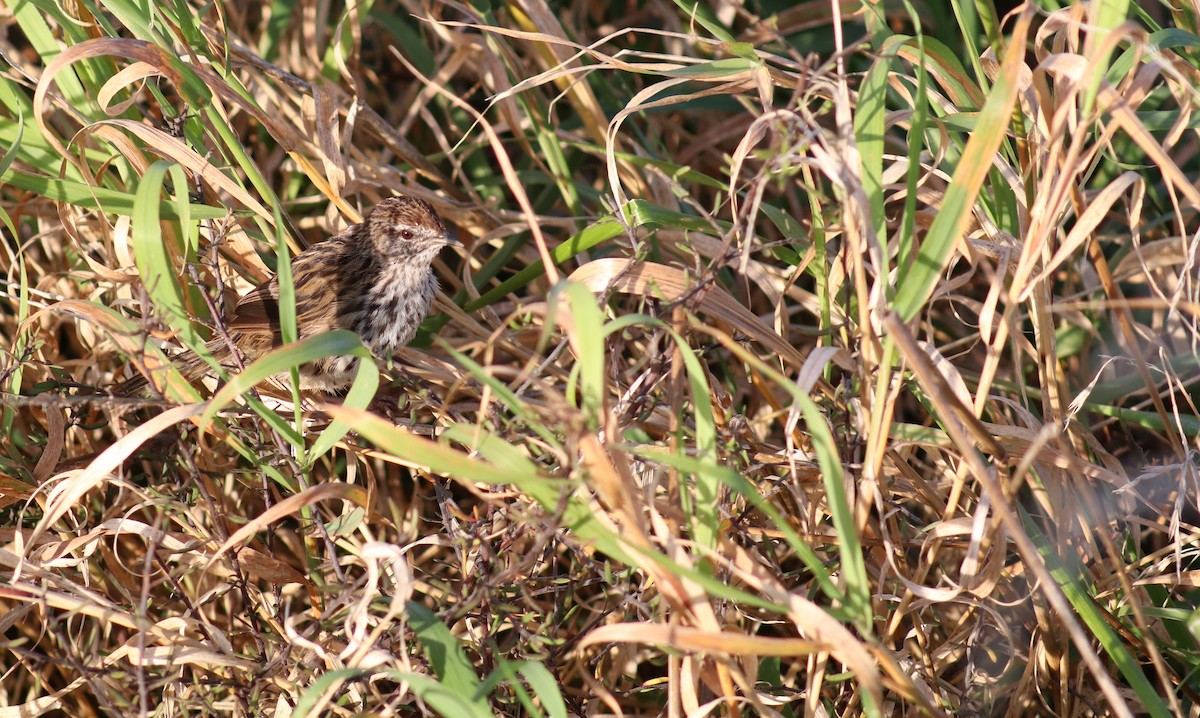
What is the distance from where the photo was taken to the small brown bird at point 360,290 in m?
3.41

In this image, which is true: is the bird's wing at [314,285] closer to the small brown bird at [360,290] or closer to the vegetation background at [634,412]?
the small brown bird at [360,290]

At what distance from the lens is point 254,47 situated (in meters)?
4.40

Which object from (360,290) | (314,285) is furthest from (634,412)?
(314,285)

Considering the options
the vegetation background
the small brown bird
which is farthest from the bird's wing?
the vegetation background

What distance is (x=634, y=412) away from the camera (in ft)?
8.24

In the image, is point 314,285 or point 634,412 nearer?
point 634,412

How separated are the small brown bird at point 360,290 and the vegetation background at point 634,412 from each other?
15cm

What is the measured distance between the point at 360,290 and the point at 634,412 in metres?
1.59

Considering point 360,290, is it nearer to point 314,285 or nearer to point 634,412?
point 314,285

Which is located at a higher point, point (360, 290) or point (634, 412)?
point (634, 412)

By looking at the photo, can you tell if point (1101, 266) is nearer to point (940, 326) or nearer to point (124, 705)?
point (940, 326)

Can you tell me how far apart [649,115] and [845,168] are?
7.04 ft

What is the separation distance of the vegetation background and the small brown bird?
0.50ft

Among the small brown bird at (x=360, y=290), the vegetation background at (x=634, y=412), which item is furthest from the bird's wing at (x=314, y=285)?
the vegetation background at (x=634, y=412)
